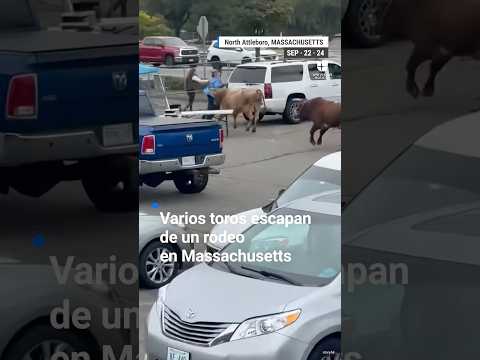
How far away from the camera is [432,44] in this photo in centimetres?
534

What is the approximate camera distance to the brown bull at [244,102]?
5371 mm

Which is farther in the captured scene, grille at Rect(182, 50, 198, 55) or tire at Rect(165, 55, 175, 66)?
grille at Rect(182, 50, 198, 55)

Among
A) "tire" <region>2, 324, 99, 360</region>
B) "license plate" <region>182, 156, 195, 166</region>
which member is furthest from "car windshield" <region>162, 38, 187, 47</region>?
"tire" <region>2, 324, 99, 360</region>

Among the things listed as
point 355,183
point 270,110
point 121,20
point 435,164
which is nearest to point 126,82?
point 121,20

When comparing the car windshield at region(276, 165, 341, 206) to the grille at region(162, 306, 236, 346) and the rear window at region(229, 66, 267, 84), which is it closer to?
the rear window at region(229, 66, 267, 84)

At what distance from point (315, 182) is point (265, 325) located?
0.68 meters

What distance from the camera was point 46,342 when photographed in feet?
17.6

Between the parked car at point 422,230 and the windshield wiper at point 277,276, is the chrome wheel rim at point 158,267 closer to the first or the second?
the windshield wiper at point 277,276

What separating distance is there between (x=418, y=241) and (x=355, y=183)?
0.40 m

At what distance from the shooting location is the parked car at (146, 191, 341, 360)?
207 inches

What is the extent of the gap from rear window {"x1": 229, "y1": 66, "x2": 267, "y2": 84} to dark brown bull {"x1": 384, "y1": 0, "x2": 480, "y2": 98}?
0.60 meters

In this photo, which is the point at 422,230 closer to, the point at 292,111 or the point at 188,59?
the point at 292,111

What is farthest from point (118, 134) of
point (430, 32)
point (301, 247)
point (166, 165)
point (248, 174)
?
point (430, 32)

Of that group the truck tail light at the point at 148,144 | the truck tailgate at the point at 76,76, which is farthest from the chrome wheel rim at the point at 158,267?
the truck tailgate at the point at 76,76
